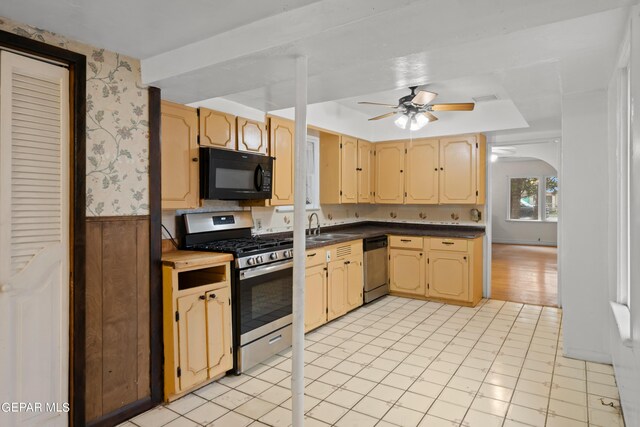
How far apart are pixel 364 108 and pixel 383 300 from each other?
252 centimetres

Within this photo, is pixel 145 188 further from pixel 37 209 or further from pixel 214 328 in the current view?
pixel 214 328

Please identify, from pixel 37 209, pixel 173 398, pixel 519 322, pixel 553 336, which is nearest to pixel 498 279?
pixel 519 322

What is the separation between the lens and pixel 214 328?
268 centimetres

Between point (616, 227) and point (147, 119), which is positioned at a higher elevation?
point (147, 119)

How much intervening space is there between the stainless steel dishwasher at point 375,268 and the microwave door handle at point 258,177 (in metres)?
1.70

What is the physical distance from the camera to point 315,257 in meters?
3.72

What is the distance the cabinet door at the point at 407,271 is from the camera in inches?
194

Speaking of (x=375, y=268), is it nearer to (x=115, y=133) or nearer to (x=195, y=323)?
(x=195, y=323)

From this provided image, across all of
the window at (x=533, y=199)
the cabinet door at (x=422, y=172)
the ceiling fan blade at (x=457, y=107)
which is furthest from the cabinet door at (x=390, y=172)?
the window at (x=533, y=199)

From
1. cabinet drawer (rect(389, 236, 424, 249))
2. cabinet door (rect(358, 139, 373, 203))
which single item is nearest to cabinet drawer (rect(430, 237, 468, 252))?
cabinet drawer (rect(389, 236, 424, 249))

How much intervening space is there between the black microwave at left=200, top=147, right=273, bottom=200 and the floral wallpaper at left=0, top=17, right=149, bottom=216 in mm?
612

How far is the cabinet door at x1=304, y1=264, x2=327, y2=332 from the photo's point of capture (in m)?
3.63

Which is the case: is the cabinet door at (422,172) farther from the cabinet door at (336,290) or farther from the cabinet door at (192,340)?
the cabinet door at (192,340)

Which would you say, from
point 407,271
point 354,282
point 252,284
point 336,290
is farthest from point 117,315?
point 407,271
